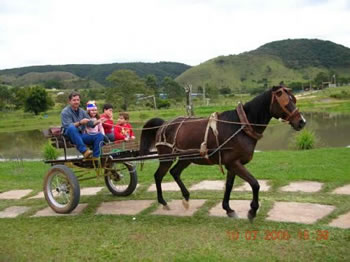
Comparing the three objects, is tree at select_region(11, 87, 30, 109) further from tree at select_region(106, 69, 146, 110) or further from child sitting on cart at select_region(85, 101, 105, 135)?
→ child sitting on cart at select_region(85, 101, 105, 135)

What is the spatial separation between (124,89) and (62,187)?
2027 inches

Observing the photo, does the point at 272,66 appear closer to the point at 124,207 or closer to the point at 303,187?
the point at 303,187

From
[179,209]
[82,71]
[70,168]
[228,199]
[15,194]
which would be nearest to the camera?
[228,199]

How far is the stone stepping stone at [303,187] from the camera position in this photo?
7074mm

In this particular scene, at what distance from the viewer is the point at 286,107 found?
513 centimetres

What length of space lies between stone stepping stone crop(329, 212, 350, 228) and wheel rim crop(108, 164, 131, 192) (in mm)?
3861

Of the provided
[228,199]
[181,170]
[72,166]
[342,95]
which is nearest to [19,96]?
[342,95]

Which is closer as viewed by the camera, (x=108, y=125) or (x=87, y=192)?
(x=108, y=125)

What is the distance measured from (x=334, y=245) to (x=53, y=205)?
468 centimetres

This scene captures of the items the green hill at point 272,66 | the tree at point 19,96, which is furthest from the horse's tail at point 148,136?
the green hill at point 272,66

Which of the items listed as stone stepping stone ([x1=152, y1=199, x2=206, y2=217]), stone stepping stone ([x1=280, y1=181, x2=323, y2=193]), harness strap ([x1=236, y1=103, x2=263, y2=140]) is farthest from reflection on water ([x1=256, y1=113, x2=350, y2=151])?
harness strap ([x1=236, y1=103, x2=263, y2=140])

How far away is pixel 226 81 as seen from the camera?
10944cm

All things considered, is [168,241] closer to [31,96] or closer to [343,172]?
[343,172]

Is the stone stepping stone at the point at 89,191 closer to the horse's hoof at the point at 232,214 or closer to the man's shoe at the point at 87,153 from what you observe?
the man's shoe at the point at 87,153
